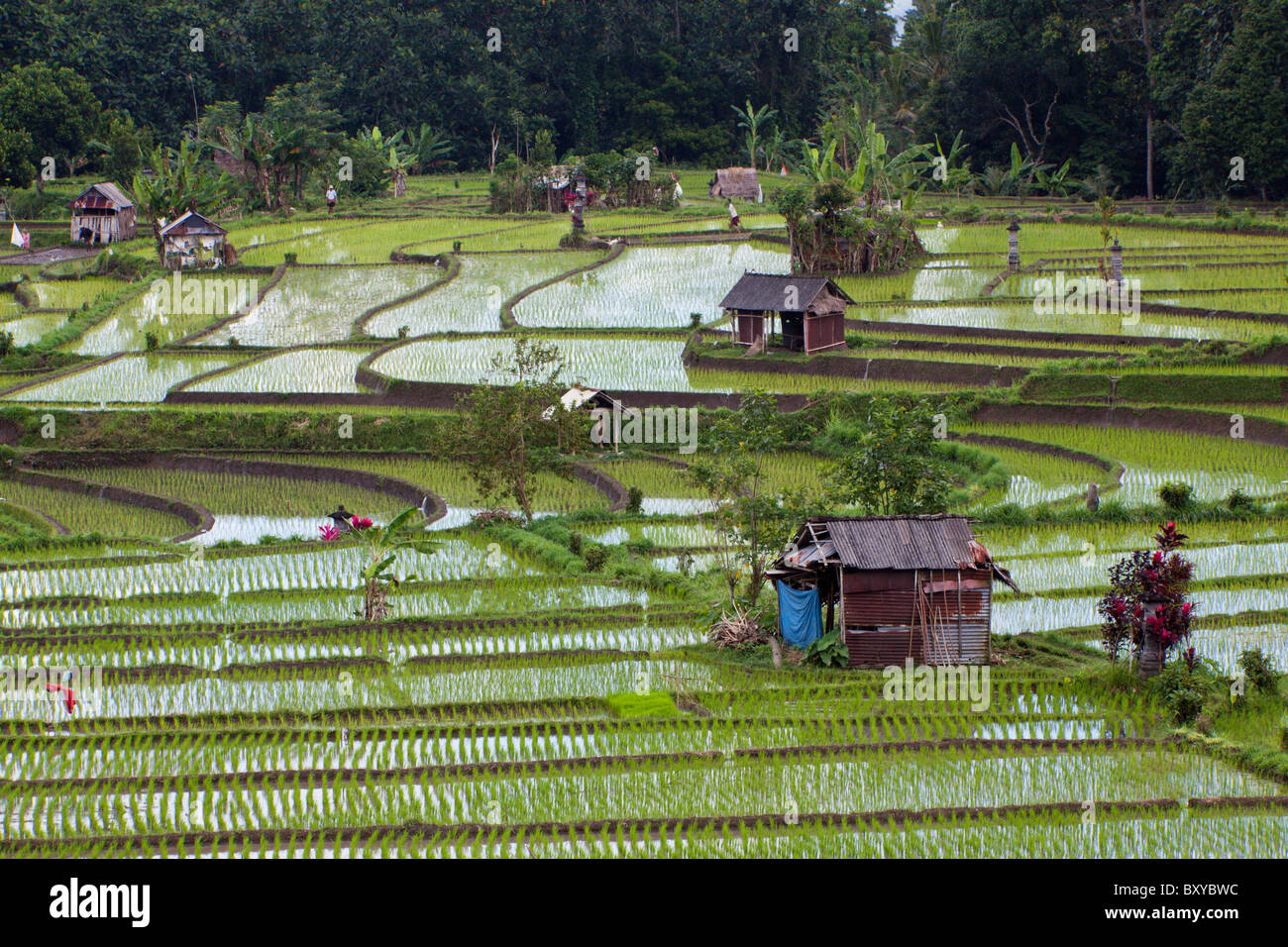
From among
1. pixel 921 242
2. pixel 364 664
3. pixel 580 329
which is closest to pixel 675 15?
pixel 921 242

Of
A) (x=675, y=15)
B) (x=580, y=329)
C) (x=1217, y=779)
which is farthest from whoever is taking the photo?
(x=675, y=15)

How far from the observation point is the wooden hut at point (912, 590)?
13.0 meters

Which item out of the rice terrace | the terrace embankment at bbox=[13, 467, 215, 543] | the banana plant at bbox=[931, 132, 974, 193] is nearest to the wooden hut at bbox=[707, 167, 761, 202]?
the rice terrace

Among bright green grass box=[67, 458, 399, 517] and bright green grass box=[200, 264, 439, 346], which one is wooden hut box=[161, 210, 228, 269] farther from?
bright green grass box=[67, 458, 399, 517]

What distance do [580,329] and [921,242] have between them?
989cm

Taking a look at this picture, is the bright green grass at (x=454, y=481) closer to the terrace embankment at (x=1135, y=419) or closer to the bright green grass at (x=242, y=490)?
the bright green grass at (x=242, y=490)

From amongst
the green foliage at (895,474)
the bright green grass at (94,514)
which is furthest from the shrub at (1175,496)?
the bright green grass at (94,514)

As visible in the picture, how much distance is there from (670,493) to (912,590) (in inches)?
282

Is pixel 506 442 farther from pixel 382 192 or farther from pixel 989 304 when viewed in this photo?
pixel 382 192

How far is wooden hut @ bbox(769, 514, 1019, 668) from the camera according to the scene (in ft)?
42.8

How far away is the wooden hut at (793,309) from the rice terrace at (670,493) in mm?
88

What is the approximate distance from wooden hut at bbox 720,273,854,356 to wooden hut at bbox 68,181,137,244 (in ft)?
70.3

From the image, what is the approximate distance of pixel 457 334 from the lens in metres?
28.2

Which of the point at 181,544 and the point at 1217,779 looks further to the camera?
the point at 181,544
